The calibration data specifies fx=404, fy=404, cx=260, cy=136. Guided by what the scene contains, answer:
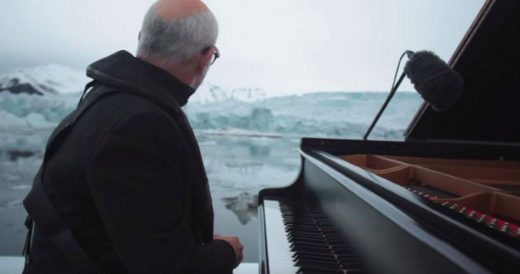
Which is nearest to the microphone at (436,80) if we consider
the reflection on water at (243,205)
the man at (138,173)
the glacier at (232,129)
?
the man at (138,173)

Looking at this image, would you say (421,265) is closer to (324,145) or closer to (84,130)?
(84,130)

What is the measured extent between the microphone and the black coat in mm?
1024

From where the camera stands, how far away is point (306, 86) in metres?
3.16

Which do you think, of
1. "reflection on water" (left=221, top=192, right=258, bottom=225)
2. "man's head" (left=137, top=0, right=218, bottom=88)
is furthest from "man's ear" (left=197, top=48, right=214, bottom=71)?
"reflection on water" (left=221, top=192, right=258, bottom=225)

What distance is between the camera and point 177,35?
0.83 metres

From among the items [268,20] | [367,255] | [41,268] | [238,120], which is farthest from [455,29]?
[41,268]

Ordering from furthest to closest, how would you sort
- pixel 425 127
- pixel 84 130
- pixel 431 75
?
pixel 425 127 < pixel 431 75 < pixel 84 130

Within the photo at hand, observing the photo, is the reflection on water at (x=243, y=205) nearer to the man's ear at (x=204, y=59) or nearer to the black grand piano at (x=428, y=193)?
the black grand piano at (x=428, y=193)

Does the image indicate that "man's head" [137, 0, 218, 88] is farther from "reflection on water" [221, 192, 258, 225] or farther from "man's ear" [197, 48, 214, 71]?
"reflection on water" [221, 192, 258, 225]

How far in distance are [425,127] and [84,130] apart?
1.85 meters

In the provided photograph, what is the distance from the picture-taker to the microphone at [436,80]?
1.51m

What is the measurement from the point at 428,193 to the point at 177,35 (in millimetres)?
893

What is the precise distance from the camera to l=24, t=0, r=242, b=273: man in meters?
0.69

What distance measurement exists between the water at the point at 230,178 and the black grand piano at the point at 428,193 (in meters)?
1.15
